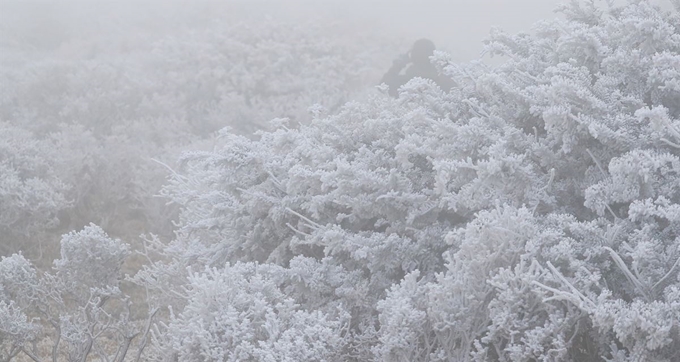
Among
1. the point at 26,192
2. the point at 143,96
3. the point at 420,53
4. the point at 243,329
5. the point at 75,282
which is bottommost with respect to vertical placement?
the point at 143,96

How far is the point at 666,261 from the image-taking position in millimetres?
3404

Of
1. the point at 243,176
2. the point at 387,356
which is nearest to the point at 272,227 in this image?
the point at 243,176

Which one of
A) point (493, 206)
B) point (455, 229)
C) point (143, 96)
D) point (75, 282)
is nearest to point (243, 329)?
point (455, 229)

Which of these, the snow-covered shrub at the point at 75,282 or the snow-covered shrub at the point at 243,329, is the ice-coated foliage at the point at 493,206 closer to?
the snow-covered shrub at the point at 243,329

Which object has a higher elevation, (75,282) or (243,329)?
(243,329)

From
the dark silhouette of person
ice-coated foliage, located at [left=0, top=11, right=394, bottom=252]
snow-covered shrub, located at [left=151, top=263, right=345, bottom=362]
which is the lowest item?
Answer: ice-coated foliage, located at [left=0, top=11, right=394, bottom=252]

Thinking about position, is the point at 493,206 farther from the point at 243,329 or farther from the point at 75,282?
the point at 75,282

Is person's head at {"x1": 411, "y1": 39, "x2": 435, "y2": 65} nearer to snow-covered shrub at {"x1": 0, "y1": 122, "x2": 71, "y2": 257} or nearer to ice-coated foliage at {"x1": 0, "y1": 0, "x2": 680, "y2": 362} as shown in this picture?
snow-covered shrub at {"x1": 0, "y1": 122, "x2": 71, "y2": 257}

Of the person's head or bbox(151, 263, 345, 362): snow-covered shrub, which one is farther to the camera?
the person's head

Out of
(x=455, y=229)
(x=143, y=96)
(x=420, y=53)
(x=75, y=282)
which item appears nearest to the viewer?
(x=455, y=229)

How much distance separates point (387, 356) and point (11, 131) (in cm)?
874

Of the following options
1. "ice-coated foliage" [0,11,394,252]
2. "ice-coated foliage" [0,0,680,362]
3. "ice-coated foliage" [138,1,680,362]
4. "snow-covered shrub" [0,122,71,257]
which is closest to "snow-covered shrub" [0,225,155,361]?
"ice-coated foliage" [0,0,680,362]

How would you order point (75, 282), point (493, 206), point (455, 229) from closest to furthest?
point (455, 229)
point (493, 206)
point (75, 282)

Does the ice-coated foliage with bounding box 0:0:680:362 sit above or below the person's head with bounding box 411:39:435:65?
above
